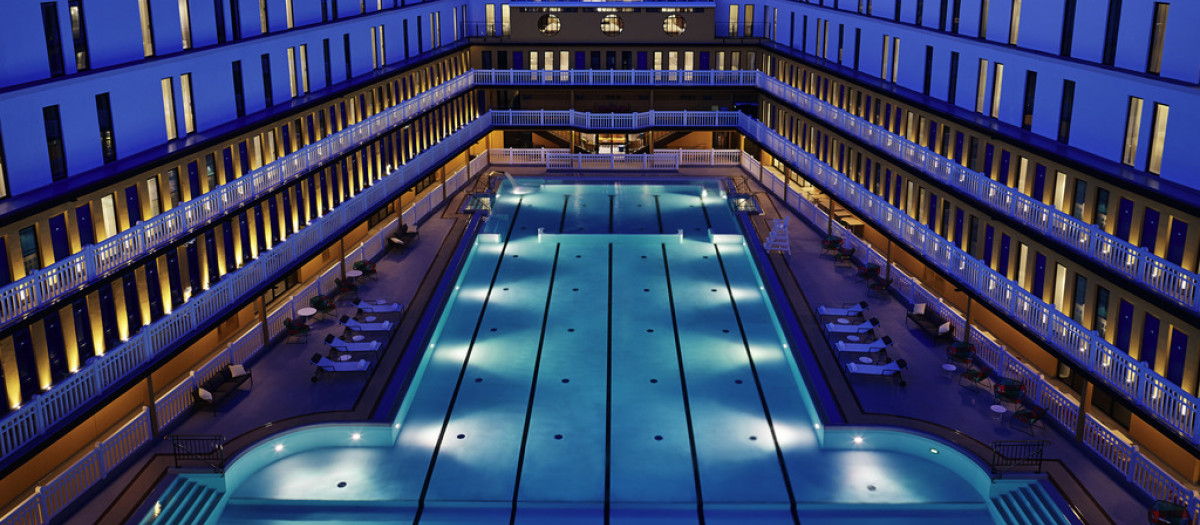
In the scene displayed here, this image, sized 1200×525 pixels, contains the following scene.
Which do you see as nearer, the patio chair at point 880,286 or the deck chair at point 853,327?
the deck chair at point 853,327

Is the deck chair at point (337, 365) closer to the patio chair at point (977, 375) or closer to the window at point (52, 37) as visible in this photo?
the window at point (52, 37)

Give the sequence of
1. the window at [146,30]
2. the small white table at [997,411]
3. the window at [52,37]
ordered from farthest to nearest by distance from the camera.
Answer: the window at [146,30] → the small white table at [997,411] → the window at [52,37]

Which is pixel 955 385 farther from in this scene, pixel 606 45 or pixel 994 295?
pixel 606 45

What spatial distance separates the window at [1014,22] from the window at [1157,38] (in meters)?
5.64

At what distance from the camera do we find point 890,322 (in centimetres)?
2922

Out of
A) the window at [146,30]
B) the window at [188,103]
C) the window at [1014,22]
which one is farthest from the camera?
the window at [1014,22]

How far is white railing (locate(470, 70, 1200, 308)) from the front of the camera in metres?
19.1

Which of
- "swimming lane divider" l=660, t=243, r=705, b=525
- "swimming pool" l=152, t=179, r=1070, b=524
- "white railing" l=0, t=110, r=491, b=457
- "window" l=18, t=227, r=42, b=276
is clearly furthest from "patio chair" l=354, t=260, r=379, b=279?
"window" l=18, t=227, r=42, b=276

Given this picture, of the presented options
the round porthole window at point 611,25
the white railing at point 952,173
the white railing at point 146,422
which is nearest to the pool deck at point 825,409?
the white railing at point 146,422

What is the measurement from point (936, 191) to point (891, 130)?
531cm

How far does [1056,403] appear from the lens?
22703 mm

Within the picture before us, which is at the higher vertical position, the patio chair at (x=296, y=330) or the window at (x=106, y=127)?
the window at (x=106, y=127)

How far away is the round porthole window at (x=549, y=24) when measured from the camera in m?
49.5

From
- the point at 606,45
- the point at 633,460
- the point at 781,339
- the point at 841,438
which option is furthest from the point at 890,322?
the point at 606,45
